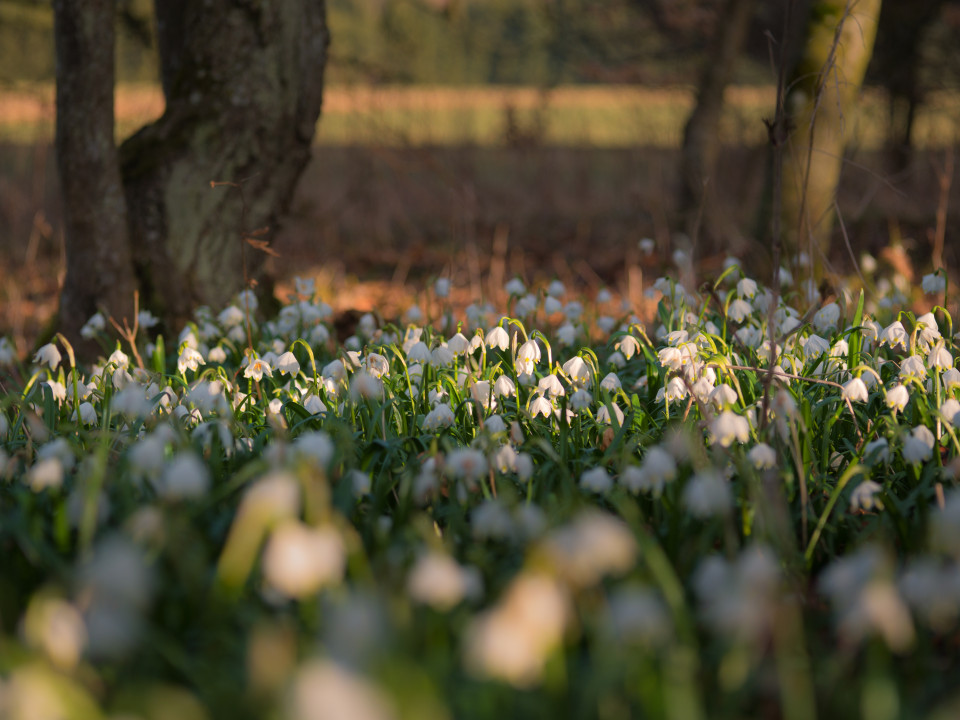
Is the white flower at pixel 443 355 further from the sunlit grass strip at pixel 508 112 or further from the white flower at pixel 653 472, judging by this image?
the sunlit grass strip at pixel 508 112

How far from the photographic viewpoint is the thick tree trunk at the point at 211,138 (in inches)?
151

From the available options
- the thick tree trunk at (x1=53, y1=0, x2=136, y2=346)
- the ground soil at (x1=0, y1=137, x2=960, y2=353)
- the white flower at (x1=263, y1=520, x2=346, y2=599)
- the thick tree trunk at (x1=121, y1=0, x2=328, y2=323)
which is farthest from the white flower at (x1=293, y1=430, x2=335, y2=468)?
the ground soil at (x1=0, y1=137, x2=960, y2=353)

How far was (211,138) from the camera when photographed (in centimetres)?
388

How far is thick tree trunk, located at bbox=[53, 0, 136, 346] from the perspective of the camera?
3.40 m

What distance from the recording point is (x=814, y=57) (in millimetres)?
4336

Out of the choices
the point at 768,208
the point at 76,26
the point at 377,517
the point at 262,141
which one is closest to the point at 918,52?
the point at 768,208

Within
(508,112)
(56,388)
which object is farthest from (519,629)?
(508,112)

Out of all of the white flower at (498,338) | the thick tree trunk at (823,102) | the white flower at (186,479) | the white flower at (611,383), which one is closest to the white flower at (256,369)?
the white flower at (498,338)

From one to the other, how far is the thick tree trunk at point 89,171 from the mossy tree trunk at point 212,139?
101 millimetres

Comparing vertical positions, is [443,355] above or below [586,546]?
below

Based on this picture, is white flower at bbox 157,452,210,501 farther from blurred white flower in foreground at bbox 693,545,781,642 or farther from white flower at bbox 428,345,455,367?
white flower at bbox 428,345,455,367

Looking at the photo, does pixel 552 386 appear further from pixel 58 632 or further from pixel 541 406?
pixel 58 632

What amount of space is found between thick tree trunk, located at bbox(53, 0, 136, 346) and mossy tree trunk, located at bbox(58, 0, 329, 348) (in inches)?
4.0

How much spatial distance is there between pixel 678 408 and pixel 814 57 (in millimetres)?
2698
